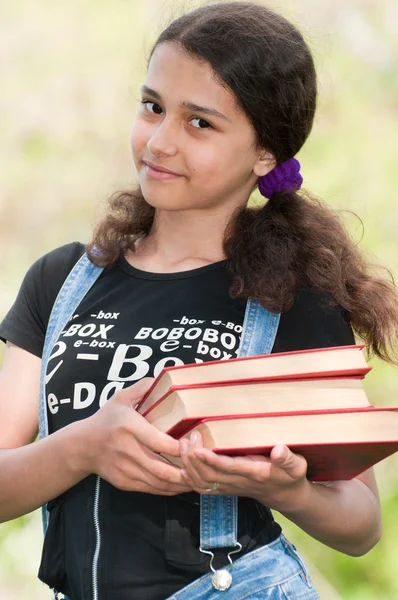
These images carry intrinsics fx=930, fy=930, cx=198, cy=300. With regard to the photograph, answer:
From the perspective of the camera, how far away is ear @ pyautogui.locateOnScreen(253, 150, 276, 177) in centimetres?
169

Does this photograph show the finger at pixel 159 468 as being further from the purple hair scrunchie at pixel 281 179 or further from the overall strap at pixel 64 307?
the purple hair scrunchie at pixel 281 179

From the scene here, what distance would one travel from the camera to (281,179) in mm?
1730

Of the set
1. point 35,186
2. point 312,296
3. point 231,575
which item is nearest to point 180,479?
point 231,575

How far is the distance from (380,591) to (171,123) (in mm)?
1803

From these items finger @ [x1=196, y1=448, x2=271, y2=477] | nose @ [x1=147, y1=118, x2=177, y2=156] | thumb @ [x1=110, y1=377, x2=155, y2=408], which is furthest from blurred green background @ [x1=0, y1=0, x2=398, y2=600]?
finger @ [x1=196, y1=448, x2=271, y2=477]

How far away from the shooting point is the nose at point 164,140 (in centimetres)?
153

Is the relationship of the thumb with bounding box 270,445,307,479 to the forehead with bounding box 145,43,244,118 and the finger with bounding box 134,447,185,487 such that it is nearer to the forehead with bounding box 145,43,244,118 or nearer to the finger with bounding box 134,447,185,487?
the finger with bounding box 134,447,185,487

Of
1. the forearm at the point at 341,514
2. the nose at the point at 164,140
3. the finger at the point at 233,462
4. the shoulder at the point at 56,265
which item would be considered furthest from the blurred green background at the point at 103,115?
the finger at the point at 233,462

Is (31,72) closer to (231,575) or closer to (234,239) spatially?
(234,239)

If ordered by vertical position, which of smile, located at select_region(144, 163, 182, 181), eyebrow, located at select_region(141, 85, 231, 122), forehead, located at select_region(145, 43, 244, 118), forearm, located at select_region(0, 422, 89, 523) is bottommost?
forearm, located at select_region(0, 422, 89, 523)

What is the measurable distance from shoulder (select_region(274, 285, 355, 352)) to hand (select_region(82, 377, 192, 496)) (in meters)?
0.32

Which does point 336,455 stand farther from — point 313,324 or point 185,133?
point 185,133

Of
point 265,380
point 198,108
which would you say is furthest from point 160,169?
point 265,380

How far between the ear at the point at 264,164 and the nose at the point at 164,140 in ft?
0.67
